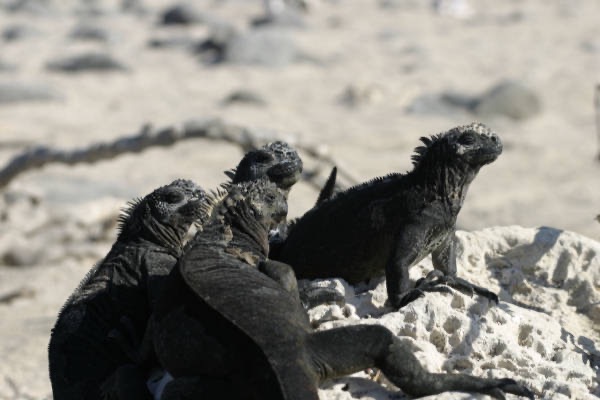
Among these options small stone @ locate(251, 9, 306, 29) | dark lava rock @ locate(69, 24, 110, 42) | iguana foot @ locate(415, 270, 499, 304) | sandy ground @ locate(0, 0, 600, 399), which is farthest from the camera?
small stone @ locate(251, 9, 306, 29)

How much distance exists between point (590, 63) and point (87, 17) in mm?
13065

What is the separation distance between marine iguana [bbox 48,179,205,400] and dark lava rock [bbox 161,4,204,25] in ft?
68.0

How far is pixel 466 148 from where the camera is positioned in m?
4.52

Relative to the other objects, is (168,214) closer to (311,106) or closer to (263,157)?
(263,157)

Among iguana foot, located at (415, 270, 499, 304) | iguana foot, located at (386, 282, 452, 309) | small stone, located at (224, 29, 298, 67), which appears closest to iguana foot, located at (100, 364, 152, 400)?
iguana foot, located at (386, 282, 452, 309)

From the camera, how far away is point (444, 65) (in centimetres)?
2105

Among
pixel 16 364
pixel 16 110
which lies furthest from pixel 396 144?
pixel 16 364

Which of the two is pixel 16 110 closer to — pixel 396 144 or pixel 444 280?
pixel 396 144

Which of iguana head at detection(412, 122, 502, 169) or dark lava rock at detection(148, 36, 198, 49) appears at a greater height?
dark lava rock at detection(148, 36, 198, 49)

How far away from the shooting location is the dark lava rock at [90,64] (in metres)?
21.2

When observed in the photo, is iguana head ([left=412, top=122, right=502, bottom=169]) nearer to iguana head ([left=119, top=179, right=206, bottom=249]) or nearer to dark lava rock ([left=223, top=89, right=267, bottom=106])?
iguana head ([left=119, top=179, right=206, bottom=249])

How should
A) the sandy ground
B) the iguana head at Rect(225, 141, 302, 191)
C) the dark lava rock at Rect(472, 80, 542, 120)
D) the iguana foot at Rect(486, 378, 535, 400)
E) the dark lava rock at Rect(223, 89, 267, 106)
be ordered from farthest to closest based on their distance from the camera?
the dark lava rock at Rect(223, 89, 267, 106)
the dark lava rock at Rect(472, 80, 542, 120)
the sandy ground
the iguana head at Rect(225, 141, 302, 191)
the iguana foot at Rect(486, 378, 535, 400)

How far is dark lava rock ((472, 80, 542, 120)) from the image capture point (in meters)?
17.8

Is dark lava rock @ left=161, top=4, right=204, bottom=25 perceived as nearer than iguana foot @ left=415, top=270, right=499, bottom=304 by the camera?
No
